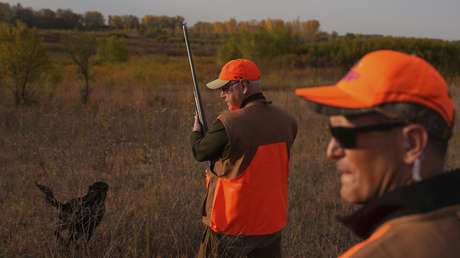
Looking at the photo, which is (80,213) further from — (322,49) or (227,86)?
(322,49)

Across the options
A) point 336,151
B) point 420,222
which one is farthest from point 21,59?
point 420,222

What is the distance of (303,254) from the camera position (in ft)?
9.70

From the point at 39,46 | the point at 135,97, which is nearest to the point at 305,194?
the point at 135,97

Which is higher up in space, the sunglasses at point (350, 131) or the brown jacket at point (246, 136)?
the sunglasses at point (350, 131)

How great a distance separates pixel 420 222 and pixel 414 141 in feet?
0.71

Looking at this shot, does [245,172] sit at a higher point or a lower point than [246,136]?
lower

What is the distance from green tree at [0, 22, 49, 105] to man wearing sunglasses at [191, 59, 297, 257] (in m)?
11.1

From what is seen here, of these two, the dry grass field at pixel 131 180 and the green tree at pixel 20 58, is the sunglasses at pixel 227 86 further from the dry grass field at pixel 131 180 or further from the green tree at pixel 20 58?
the green tree at pixel 20 58

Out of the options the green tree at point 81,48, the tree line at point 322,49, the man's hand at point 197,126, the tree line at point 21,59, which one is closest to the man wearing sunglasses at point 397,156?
the man's hand at point 197,126

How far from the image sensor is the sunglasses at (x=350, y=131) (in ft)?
2.96

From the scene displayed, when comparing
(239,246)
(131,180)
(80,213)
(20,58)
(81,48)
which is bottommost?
(131,180)

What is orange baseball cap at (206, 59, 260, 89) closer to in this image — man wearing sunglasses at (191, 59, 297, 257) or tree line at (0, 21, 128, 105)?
man wearing sunglasses at (191, 59, 297, 257)

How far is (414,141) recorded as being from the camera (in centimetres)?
89

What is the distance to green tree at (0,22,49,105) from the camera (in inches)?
438
